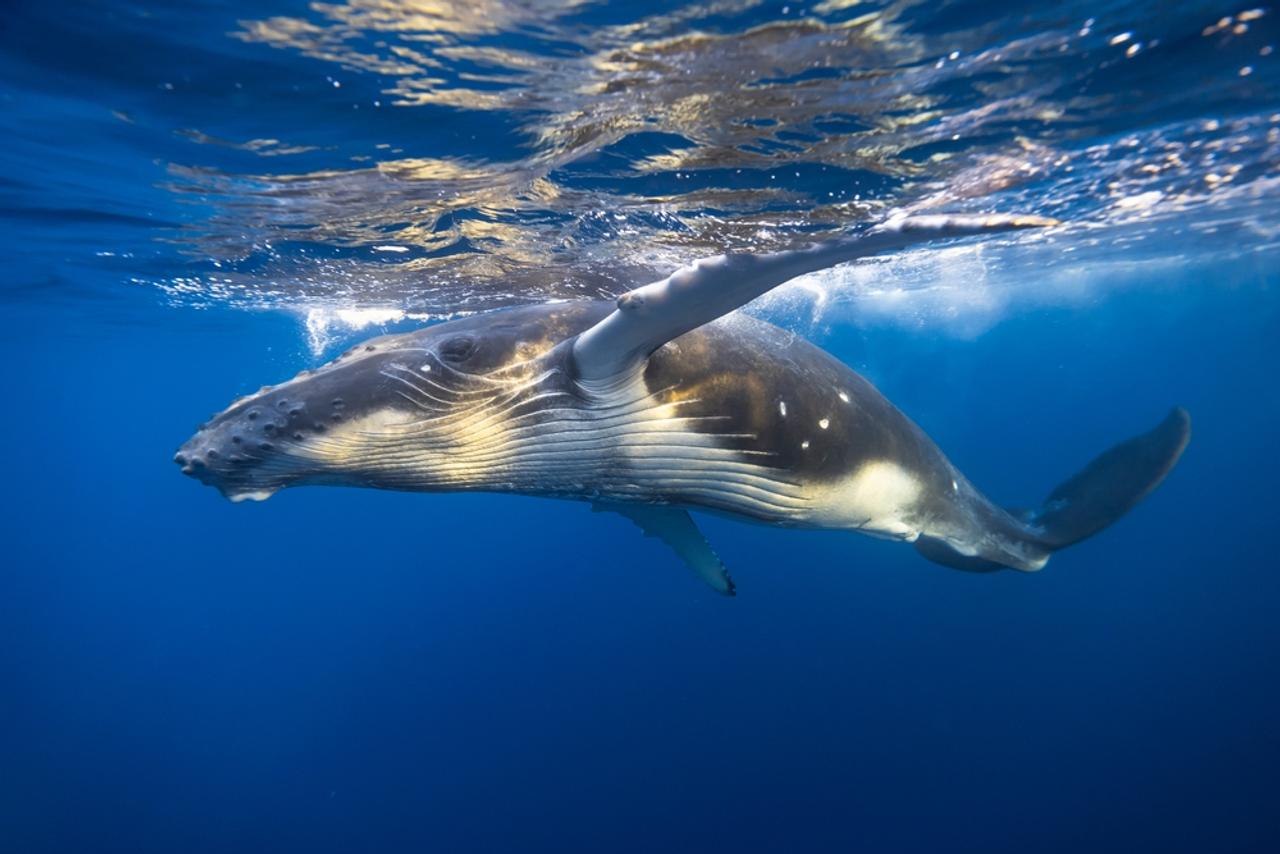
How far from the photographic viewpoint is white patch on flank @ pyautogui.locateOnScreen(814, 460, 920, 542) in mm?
4781

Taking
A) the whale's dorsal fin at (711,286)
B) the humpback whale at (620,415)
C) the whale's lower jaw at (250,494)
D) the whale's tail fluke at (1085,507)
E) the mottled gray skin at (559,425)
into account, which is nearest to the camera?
the whale's dorsal fin at (711,286)

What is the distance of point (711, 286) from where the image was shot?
9.42 feet

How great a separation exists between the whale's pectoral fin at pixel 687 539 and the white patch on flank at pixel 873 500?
4.69 feet

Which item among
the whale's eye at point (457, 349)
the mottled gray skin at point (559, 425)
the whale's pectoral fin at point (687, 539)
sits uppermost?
the whale's eye at point (457, 349)

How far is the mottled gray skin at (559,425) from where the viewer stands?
3475mm

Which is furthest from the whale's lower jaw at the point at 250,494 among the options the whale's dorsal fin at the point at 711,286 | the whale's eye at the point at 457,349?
the whale's dorsal fin at the point at 711,286

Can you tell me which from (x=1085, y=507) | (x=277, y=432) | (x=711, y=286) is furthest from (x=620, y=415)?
(x=1085, y=507)

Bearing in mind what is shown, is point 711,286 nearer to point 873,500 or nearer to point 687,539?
point 873,500

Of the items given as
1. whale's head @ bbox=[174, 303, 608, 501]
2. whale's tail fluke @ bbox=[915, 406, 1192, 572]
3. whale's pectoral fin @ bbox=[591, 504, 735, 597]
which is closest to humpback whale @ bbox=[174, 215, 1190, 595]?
whale's head @ bbox=[174, 303, 608, 501]

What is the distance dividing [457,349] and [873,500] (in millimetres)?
3352

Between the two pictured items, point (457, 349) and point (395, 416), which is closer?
point (395, 416)

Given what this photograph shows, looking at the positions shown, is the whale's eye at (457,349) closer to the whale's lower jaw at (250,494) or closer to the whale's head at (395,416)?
the whale's head at (395,416)

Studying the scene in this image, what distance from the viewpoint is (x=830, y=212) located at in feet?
39.6

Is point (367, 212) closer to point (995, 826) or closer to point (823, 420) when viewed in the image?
point (823, 420)
